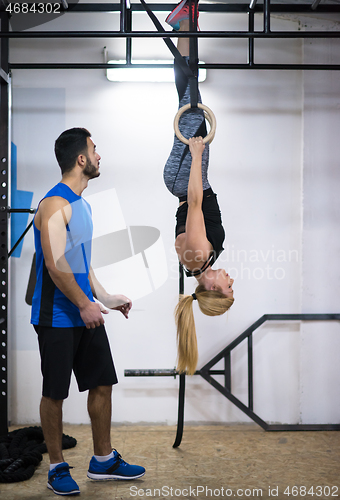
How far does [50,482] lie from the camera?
2.24 meters

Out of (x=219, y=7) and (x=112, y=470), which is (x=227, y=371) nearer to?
(x=112, y=470)

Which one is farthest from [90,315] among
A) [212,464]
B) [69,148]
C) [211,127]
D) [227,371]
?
[227,371]

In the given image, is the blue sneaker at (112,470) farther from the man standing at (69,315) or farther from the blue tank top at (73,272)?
the blue tank top at (73,272)

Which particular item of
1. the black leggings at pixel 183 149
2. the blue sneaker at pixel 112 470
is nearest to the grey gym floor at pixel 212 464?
the blue sneaker at pixel 112 470

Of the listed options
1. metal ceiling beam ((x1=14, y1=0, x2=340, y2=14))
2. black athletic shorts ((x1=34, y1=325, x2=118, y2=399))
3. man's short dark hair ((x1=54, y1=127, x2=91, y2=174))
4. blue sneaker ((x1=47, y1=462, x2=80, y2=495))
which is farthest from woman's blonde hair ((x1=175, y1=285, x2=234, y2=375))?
metal ceiling beam ((x1=14, y1=0, x2=340, y2=14))

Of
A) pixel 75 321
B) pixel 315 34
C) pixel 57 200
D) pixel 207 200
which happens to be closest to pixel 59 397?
pixel 75 321

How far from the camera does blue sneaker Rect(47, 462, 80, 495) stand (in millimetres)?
2201

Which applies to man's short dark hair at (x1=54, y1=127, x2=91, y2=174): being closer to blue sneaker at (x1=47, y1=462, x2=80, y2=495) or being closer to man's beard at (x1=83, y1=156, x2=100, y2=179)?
man's beard at (x1=83, y1=156, x2=100, y2=179)

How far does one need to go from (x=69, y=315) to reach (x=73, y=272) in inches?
8.7

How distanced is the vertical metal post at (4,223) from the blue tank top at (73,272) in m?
0.77

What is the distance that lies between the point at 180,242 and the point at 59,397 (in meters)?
1.02

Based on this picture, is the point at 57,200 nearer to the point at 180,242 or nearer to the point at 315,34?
the point at 180,242

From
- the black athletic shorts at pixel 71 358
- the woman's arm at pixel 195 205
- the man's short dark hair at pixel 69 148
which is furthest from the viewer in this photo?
the man's short dark hair at pixel 69 148

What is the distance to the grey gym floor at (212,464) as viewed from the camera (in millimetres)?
2301
